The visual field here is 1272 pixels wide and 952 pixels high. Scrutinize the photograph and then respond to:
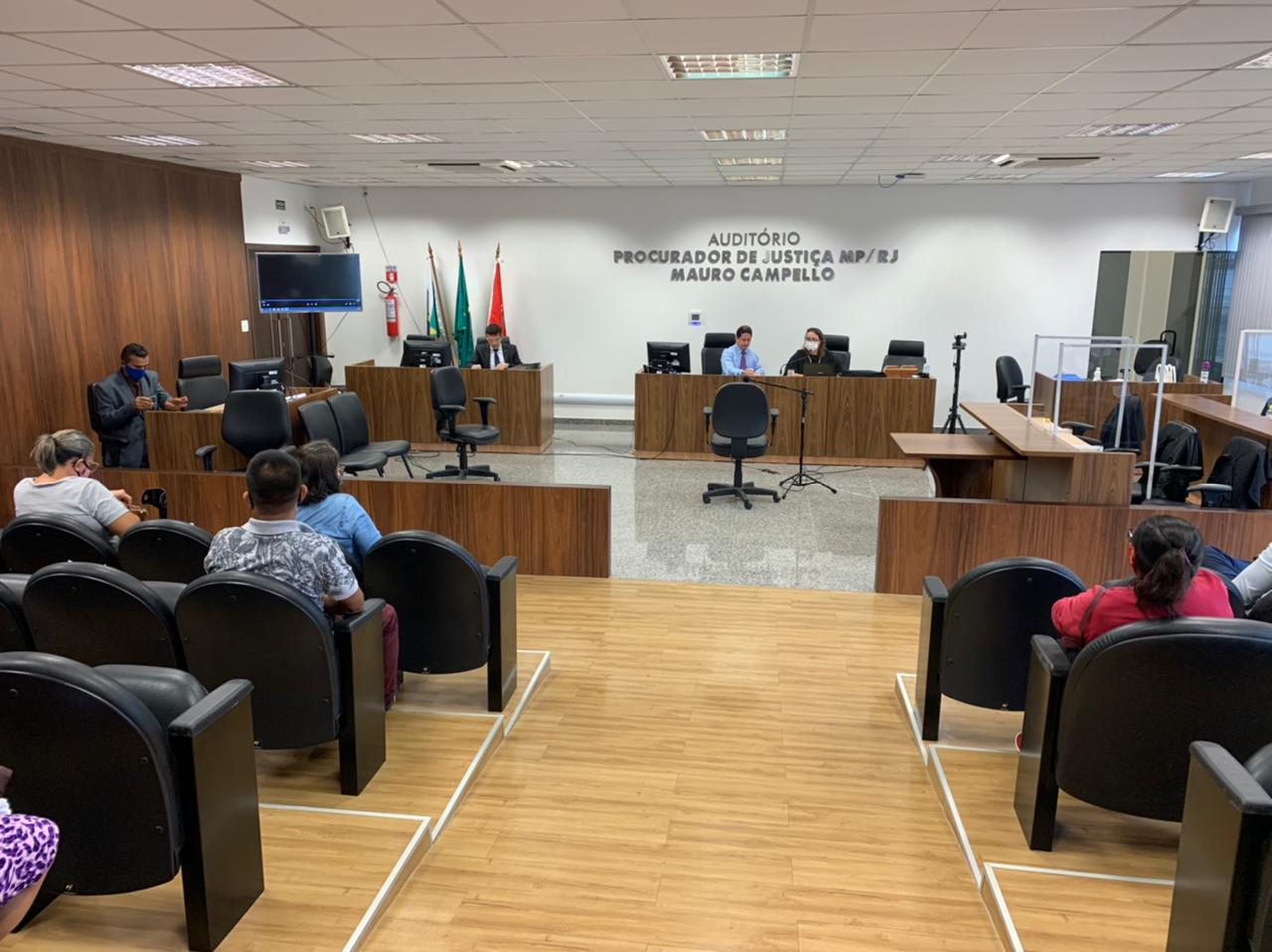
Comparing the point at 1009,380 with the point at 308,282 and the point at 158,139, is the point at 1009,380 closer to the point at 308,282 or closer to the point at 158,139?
the point at 308,282

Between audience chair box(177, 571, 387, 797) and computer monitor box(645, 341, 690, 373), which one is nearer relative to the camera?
audience chair box(177, 571, 387, 797)

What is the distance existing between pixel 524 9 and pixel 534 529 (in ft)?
9.17

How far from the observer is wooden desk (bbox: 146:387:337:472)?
684cm

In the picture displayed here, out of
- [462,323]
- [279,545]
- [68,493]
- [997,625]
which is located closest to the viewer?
[279,545]

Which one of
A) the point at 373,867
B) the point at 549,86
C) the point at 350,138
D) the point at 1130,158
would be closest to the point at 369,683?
the point at 373,867

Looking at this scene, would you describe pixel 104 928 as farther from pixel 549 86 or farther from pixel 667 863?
pixel 549 86

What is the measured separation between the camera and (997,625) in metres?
3.19

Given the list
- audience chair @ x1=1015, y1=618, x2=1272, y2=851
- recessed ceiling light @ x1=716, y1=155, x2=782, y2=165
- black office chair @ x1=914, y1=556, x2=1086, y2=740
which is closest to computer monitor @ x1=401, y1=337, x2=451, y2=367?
recessed ceiling light @ x1=716, y1=155, x2=782, y2=165

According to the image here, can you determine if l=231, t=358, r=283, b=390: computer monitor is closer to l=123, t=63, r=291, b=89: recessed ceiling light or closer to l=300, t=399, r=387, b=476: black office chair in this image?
l=300, t=399, r=387, b=476: black office chair

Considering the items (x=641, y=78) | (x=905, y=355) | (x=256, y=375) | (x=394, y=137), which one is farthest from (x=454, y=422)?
(x=905, y=355)

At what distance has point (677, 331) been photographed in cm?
1162

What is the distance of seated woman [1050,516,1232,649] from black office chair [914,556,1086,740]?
Answer: 37cm

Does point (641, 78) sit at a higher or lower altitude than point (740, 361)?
higher

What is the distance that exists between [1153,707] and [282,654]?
7.89 ft
